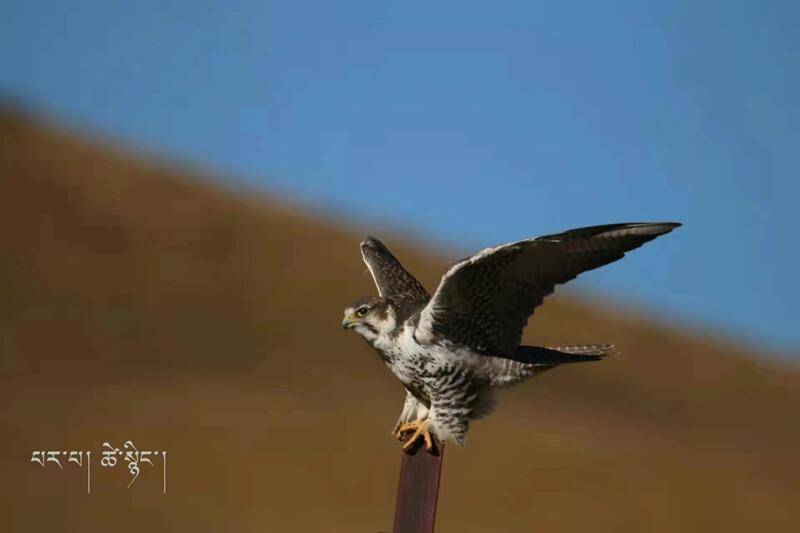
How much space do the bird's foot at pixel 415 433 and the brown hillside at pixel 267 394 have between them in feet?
17.7

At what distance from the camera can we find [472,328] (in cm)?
599

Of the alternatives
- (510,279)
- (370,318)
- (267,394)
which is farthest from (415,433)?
(267,394)

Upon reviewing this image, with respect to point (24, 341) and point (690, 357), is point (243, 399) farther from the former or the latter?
point (690, 357)

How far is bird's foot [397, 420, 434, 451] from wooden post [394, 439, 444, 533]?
109mm

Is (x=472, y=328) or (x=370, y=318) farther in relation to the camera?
(x=370, y=318)

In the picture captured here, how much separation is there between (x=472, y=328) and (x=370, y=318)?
552mm

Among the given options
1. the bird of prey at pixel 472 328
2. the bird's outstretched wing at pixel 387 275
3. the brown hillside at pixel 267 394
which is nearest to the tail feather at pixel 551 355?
the bird of prey at pixel 472 328

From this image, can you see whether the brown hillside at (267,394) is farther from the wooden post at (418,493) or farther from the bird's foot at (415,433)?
the wooden post at (418,493)

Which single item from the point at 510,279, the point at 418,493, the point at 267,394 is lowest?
the point at 418,493

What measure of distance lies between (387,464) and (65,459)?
14.0ft

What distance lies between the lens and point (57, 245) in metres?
25.5

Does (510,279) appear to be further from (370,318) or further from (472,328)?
(370,318)

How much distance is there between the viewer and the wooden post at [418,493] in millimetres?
5188

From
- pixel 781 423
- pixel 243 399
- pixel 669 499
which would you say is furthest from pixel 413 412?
pixel 781 423
